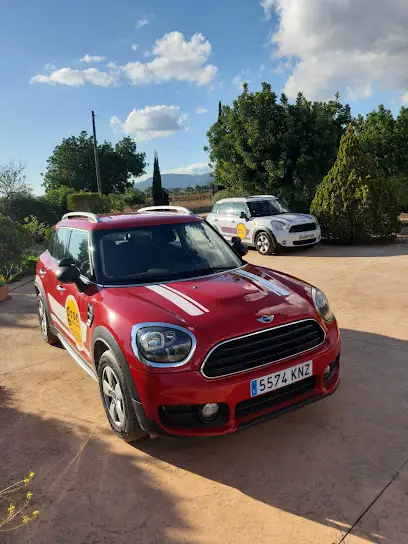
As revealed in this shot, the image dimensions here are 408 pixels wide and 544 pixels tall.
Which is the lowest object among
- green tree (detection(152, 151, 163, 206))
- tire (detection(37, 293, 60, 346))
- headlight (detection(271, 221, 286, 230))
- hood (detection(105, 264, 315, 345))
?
tire (detection(37, 293, 60, 346))

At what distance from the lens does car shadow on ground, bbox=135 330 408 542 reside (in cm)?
240

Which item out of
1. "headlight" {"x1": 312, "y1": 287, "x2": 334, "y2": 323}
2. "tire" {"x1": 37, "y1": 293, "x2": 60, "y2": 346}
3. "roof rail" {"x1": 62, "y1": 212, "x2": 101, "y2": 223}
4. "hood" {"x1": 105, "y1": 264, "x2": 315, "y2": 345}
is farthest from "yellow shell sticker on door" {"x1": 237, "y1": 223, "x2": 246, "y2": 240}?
"headlight" {"x1": 312, "y1": 287, "x2": 334, "y2": 323}

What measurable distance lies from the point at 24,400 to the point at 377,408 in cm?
306

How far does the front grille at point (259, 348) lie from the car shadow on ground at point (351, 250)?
7707mm

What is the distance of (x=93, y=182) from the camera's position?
141 feet

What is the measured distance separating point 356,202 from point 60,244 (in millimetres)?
9232

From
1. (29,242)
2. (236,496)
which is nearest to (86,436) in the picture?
(236,496)

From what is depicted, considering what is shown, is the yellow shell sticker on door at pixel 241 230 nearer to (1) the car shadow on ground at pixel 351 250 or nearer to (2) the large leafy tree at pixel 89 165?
(1) the car shadow on ground at pixel 351 250

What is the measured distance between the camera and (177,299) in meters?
2.96

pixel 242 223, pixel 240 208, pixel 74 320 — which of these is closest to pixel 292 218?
pixel 242 223

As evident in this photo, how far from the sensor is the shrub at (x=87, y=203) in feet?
79.0

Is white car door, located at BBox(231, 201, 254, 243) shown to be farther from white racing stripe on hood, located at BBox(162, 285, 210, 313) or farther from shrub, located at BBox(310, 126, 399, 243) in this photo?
white racing stripe on hood, located at BBox(162, 285, 210, 313)

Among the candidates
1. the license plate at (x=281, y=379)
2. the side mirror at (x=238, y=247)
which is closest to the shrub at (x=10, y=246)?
the side mirror at (x=238, y=247)

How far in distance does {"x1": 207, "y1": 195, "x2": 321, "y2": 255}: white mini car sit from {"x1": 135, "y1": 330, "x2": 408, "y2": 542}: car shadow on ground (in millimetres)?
7316
